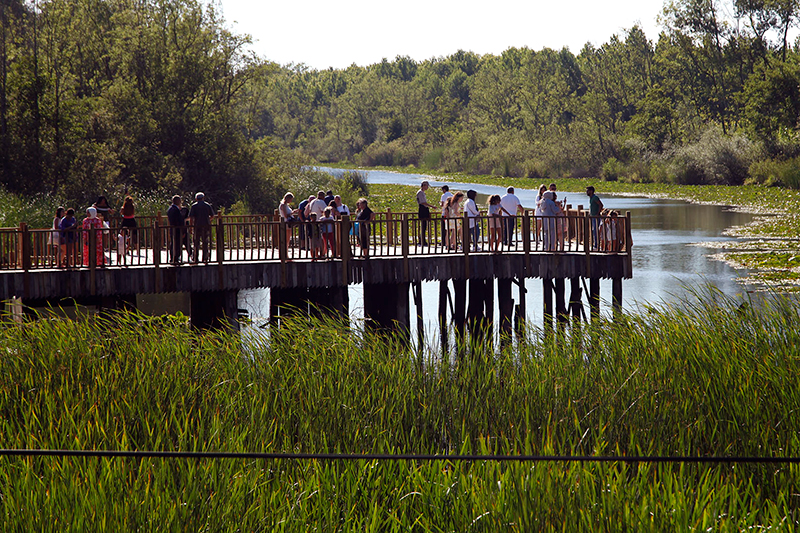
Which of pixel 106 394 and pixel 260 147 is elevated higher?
pixel 260 147

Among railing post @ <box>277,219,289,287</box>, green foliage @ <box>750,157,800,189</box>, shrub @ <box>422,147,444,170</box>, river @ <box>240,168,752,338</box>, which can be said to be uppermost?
shrub @ <box>422,147,444,170</box>

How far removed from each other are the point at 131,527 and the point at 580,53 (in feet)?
461

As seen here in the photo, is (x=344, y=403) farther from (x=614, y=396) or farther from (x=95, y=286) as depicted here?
(x=95, y=286)

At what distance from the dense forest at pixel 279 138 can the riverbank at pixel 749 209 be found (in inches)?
116

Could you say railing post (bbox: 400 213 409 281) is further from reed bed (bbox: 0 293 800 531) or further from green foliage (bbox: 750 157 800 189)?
green foliage (bbox: 750 157 800 189)

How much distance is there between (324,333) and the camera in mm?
11891

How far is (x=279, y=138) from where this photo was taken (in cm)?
6306

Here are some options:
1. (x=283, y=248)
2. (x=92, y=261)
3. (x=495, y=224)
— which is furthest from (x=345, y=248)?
(x=92, y=261)

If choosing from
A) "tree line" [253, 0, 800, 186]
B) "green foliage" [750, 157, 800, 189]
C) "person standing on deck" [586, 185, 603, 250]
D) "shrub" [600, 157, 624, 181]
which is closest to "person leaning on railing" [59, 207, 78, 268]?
"person standing on deck" [586, 185, 603, 250]

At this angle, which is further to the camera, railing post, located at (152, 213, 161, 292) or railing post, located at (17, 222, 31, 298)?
railing post, located at (152, 213, 161, 292)

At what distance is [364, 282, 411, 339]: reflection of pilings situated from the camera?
1889 centimetres

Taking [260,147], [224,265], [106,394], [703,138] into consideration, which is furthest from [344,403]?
[703,138]

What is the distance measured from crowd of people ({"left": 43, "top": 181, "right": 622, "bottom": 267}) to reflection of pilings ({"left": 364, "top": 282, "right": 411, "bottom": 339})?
1.06m

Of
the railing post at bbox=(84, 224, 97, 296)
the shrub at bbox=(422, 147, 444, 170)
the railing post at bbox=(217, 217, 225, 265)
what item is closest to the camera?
the railing post at bbox=(84, 224, 97, 296)
